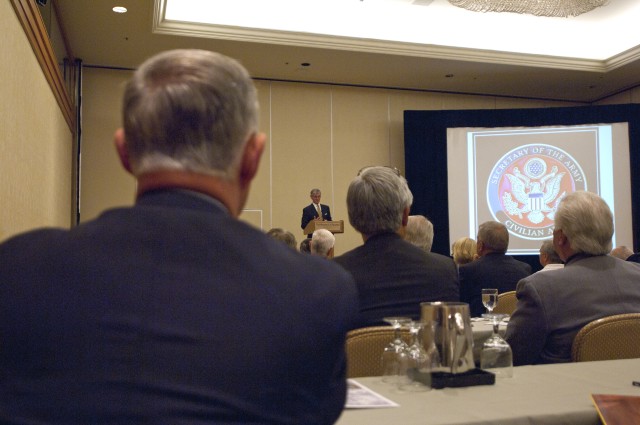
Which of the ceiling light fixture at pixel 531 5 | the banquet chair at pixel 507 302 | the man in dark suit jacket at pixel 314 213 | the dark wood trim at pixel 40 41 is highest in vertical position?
the ceiling light fixture at pixel 531 5

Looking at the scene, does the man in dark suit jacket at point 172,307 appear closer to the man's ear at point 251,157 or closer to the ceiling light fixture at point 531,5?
the man's ear at point 251,157

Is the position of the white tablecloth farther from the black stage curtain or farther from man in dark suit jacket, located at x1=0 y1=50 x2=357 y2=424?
the black stage curtain

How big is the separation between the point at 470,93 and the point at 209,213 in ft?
33.6

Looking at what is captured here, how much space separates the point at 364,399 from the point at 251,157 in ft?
2.13

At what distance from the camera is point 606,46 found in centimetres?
930

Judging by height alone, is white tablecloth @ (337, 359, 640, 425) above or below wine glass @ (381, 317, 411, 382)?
below

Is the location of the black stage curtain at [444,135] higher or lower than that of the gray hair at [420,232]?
higher

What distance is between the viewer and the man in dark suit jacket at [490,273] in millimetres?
4168

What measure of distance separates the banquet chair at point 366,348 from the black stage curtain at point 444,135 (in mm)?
7887

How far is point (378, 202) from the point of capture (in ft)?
8.11

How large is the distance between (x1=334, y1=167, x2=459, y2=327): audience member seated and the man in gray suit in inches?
11.6

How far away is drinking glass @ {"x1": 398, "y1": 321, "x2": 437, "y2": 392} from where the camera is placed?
1473 millimetres

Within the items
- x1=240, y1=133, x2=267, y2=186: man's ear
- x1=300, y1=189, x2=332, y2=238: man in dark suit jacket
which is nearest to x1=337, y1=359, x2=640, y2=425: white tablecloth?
x1=240, y1=133, x2=267, y2=186: man's ear

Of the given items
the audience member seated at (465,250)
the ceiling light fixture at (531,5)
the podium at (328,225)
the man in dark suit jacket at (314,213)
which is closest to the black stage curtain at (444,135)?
the man in dark suit jacket at (314,213)
